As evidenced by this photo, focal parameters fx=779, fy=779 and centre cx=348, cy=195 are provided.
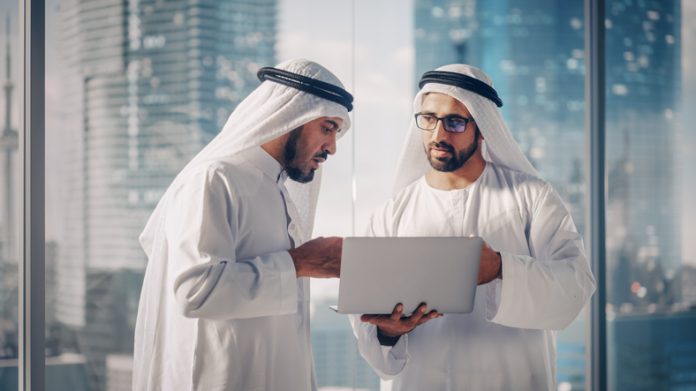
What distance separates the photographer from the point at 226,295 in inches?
77.5

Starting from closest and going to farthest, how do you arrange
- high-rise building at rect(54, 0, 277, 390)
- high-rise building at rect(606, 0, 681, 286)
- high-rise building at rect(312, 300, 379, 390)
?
1. high-rise building at rect(54, 0, 277, 390)
2. high-rise building at rect(312, 300, 379, 390)
3. high-rise building at rect(606, 0, 681, 286)

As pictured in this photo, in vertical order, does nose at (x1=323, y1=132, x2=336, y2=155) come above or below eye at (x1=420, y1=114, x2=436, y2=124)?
below

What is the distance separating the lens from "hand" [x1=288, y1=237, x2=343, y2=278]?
210cm

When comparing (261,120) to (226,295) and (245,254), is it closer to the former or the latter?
(245,254)

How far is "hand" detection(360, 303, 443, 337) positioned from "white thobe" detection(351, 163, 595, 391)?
0.52 ft

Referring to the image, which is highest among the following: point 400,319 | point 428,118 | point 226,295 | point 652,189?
point 428,118

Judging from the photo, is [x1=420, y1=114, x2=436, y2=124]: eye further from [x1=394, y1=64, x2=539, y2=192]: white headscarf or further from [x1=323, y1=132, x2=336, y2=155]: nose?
[x1=323, y1=132, x2=336, y2=155]: nose

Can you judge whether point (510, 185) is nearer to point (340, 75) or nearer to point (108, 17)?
point (340, 75)

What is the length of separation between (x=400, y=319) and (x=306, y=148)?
0.57m

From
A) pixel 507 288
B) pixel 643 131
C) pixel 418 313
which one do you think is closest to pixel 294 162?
pixel 418 313

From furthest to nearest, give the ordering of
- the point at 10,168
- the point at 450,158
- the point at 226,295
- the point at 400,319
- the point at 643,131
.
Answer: the point at 643,131, the point at 10,168, the point at 450,158, the point at 400,319, the point at 226,295

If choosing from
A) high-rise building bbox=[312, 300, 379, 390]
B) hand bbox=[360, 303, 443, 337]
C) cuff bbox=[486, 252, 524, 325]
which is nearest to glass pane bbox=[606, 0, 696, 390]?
high-rise building bbox=[312, 300, 379, 390]

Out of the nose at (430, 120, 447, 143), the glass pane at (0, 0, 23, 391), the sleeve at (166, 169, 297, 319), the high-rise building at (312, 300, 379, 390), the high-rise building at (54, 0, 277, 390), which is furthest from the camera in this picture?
the high-rise building at (312, 300, 379, 390)

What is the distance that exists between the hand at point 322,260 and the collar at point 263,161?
281 millimetres
